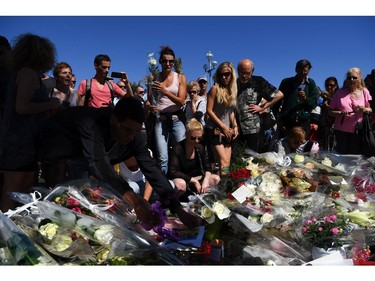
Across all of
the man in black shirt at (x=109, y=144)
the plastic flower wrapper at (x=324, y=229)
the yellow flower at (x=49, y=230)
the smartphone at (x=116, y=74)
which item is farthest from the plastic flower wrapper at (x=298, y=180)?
the smartphone at (x=116, y=74)

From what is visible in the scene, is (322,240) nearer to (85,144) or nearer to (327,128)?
(85,144)

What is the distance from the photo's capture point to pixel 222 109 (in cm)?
420

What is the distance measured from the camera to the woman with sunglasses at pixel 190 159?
3.94 m

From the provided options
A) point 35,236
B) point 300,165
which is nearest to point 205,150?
point 300,165

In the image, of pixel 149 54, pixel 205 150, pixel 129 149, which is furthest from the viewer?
pixel 149 54

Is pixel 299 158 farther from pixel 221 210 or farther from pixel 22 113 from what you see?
pixel 22 113

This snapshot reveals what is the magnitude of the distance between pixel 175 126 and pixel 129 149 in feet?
5.19

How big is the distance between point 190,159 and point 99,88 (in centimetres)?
105

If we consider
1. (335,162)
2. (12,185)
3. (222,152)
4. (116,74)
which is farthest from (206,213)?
(116,74)

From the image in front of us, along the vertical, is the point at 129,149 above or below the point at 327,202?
above

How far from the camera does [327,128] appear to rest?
5430 mm

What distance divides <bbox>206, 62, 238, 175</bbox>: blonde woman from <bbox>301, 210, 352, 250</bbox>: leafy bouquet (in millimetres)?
1768

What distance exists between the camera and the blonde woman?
4113 mm

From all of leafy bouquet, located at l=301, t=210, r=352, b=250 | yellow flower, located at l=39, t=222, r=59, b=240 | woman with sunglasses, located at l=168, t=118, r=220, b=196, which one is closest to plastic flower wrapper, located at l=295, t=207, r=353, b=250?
leafy bouquet, located at l=301, t=210, r=352, b=250
